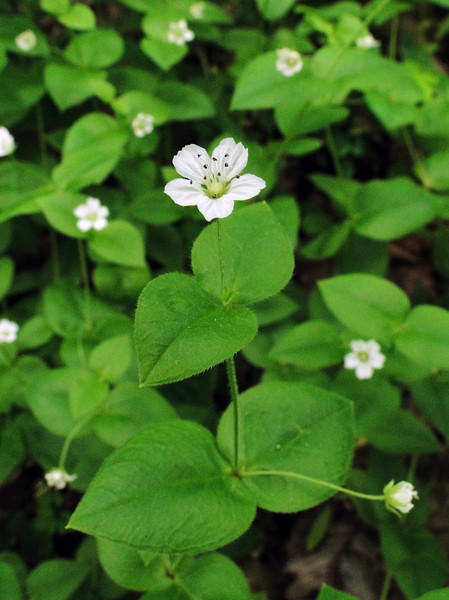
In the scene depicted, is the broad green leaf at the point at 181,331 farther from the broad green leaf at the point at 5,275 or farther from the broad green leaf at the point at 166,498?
the broad green leaf at the point at 5,275

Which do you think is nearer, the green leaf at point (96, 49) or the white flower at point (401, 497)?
the white flower at point (401, 497)

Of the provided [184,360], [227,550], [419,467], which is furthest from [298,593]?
[184,360]

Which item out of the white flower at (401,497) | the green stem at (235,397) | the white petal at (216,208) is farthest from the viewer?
the white flower at (401,497)

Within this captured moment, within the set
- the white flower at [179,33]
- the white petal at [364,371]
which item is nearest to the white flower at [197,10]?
the white flower at [179,33]

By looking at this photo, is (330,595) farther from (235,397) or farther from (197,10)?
(197,10)

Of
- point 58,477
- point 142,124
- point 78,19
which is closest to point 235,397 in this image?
Result: point 58,477

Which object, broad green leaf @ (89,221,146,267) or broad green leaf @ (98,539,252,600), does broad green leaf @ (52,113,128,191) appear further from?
broad green leaf @ (98,539,252,600)
